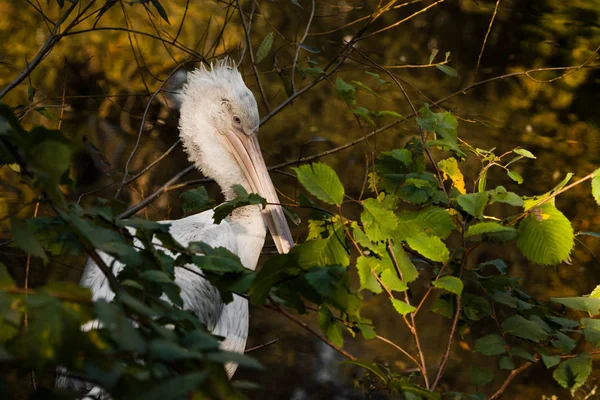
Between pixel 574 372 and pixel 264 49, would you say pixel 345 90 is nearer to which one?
pixel 574 372

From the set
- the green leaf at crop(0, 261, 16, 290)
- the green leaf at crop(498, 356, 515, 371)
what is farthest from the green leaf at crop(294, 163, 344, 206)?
the green leaf at crop(0, 261, 16, 290)

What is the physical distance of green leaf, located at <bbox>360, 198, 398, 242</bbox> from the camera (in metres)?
1.82

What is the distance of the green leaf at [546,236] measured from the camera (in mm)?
1822

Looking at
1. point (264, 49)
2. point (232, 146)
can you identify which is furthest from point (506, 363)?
point (232, 146)

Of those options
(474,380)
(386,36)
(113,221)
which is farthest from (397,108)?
(113,221)

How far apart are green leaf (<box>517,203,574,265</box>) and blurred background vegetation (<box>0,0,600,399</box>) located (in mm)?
2267

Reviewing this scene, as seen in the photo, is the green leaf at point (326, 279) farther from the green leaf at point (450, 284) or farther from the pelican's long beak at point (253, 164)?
the pelican's long beak at point (253, 164)

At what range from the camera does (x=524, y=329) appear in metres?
1.87

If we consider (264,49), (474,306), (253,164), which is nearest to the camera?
(474,306)

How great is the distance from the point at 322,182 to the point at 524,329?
0.60 metres

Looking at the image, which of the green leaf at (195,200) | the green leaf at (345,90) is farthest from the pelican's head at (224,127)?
the green leaf at (345,90)

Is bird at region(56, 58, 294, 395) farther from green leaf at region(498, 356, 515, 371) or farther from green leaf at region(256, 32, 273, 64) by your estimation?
green leaf at region(498, 356, 515, 371)

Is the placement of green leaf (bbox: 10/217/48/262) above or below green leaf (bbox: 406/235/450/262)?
above

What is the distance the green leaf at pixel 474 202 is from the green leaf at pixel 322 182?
0.29m
